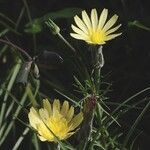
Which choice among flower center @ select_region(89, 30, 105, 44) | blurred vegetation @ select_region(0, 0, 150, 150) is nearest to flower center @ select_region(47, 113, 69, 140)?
flower center @ select_region(89, 30, 105, 44)

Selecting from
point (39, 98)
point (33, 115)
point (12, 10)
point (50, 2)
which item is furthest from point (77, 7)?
point (33, 115)

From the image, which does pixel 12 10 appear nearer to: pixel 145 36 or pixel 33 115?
pixel 145 36

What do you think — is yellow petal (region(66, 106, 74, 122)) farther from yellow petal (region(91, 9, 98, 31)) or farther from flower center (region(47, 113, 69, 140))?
yellow petal (region(91, 9, 98, 31))

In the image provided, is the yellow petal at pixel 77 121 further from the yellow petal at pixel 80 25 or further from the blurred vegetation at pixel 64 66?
the blurred vegetation at pixel 64 66

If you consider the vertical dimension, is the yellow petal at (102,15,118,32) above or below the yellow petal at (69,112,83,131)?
above

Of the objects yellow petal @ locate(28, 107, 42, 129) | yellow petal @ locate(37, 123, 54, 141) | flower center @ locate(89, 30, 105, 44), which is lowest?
yellow petal @ locate(37, 123, 54, 141)

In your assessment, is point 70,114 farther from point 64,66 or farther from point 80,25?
point 64,66

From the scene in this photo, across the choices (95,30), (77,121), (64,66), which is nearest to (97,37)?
(95,30)
